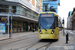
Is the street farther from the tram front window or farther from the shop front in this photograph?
the shop front

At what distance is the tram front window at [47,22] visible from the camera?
43.4 feet

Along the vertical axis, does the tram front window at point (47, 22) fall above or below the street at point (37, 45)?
above

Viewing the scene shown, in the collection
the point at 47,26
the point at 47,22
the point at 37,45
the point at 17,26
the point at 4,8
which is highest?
the point at 4,8

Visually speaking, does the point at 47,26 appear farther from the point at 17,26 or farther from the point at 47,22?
the point at 17,26

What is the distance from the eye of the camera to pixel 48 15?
44.9ft

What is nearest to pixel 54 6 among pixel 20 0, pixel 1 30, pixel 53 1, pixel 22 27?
pixel 53 1

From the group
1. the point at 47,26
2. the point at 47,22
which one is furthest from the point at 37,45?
the point at 47,22

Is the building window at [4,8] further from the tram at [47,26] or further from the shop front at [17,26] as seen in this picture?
the tram at [47,26]

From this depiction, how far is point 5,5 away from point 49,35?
21.4m

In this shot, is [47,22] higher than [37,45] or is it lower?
higher

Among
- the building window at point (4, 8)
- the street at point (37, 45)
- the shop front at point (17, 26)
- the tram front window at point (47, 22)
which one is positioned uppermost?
the building window at point (4, 8)

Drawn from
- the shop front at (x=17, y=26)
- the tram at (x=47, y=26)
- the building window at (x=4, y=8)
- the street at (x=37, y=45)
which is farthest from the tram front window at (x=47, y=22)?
the shop front at (x=17, y=26)

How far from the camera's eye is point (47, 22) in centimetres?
1335

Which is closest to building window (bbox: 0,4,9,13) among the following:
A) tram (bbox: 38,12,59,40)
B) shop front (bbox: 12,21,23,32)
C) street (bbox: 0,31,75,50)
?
shop front (bbox: 12,21,23,32)
